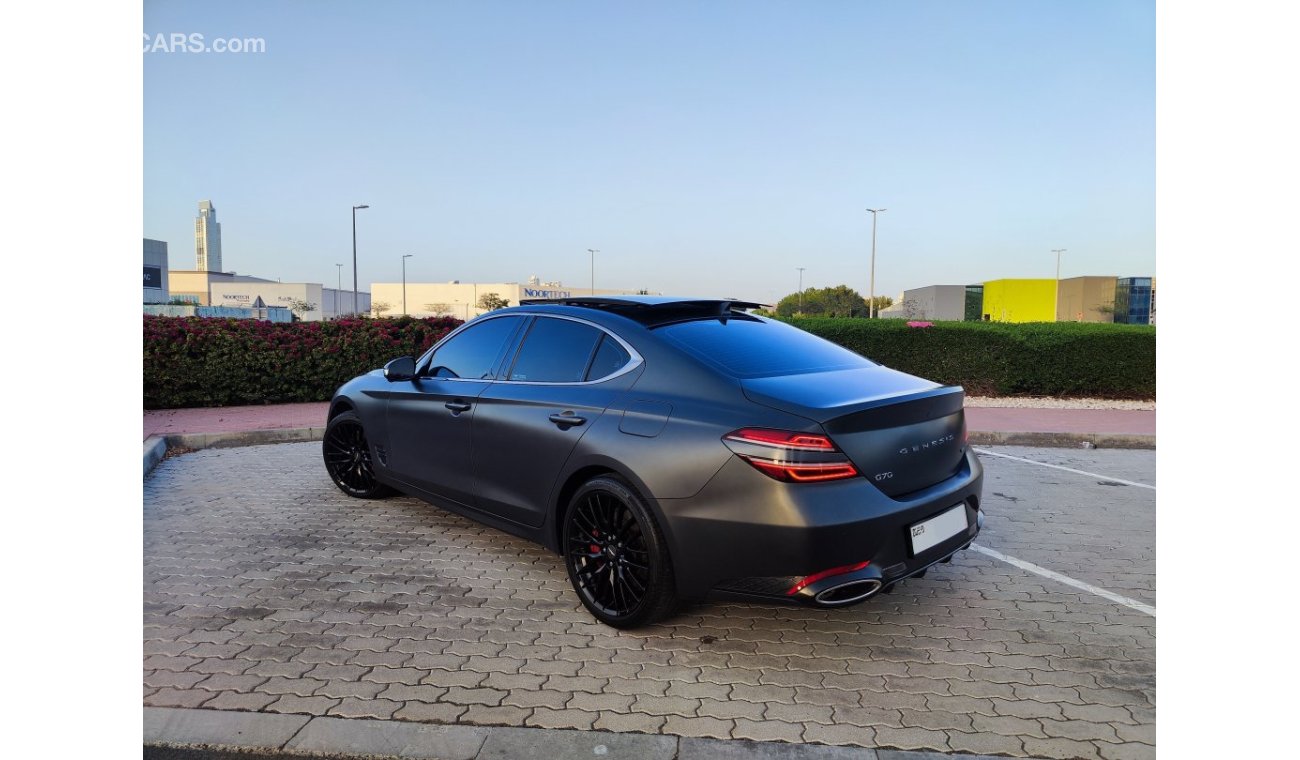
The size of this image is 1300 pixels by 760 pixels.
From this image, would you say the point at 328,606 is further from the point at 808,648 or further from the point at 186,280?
the point at 186,280

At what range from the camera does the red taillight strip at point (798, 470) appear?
2914mm

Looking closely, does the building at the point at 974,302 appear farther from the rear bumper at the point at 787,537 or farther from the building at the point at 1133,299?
the rear bumper at the point at 787,537

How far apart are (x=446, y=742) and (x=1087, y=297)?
7080 cm

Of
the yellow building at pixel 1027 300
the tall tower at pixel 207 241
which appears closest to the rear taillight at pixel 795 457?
the yellow building at pixel 1027 300

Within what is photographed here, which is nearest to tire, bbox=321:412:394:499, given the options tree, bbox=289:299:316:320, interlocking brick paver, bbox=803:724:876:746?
interlocking brick paver, bbox=803:724:876:746

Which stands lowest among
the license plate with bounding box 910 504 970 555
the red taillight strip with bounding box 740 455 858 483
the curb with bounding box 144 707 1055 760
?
the curb with bounding box 144 707 1055 760

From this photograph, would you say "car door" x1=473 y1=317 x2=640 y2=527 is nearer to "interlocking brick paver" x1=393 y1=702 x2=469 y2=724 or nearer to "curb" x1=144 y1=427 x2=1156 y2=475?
"interlocking brick paver" x1=393 y1=702 x2=469 y2=724

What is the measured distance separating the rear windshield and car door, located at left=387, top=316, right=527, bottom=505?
3.97 feet

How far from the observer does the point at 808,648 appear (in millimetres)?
3355

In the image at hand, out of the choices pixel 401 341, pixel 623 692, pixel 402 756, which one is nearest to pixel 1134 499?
pixel 623 692

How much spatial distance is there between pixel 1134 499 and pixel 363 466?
608 cm

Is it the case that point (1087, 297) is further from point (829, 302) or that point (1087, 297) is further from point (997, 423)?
point (997, 423)

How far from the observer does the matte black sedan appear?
2.94 meters

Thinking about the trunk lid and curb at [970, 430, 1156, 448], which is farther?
curb at [970, 430, 1156, 448]
